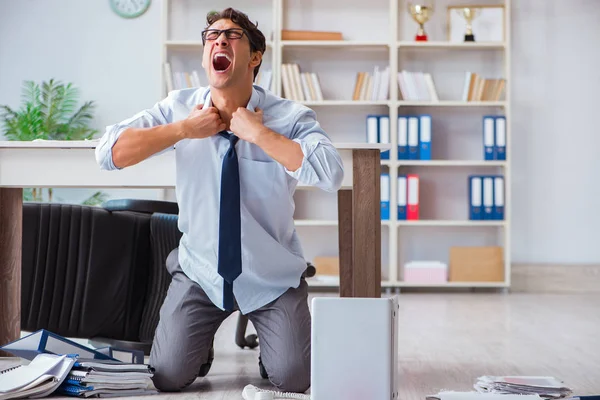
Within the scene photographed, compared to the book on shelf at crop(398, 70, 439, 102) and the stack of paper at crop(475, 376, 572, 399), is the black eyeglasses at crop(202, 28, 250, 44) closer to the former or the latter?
the stack of paper at crop(475, 376, 572, 399)

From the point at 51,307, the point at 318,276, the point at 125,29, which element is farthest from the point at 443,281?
the point at 51,307

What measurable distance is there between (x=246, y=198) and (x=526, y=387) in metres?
0.85

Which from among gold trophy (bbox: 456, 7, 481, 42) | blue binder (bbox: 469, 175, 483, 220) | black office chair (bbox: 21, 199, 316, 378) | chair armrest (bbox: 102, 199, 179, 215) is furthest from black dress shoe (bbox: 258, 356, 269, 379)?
gold trophy (bbox: 456, 7, 481, 42)

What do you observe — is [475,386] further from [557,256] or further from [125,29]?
[125,29]

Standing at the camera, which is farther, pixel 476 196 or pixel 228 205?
pixel 476 196

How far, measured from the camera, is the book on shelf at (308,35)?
5.55 meters

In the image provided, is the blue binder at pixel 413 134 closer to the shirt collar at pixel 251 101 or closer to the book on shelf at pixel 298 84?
the book on shelf at pixel 298 84

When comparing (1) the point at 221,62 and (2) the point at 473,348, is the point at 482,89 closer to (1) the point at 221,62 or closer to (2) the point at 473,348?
(2) the point at 473,348

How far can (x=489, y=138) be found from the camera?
18.0 feet

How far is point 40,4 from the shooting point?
226 inches

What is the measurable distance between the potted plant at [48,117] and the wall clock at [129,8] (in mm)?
615

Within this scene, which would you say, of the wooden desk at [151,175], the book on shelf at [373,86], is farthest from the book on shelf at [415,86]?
the wooden desk at [151,175]

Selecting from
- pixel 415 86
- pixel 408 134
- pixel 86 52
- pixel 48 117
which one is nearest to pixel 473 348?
pixel 408 134

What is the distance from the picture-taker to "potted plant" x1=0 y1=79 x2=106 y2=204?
5.31 meters
